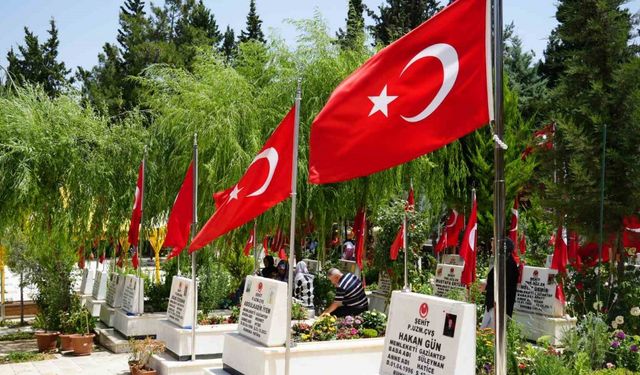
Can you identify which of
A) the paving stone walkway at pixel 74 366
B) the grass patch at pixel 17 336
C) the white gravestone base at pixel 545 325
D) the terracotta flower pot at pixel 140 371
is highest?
the white gravestone base at pixel 545 325

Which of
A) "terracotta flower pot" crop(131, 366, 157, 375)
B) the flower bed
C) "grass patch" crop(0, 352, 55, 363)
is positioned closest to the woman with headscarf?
the flower bed

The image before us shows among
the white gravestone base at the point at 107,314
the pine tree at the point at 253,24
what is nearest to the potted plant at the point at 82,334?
the white gravestone base at the point at 107,314

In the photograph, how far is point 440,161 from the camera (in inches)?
769

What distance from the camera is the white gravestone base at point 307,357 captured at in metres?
9.20

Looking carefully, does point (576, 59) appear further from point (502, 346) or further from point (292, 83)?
point (292, 83)

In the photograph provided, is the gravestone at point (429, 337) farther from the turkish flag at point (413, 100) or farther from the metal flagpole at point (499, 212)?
the turkish flag at point (413, 100)

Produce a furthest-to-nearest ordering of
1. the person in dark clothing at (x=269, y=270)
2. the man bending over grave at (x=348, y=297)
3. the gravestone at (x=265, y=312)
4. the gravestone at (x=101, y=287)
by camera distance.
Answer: the gravestone at (x=101, y=287) < the person in dark clothing at (x=269, y=270) < the man bending over grave at (x=348, y=297) < the gravestone at (x=265, y=312)

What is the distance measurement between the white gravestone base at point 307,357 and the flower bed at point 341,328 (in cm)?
30

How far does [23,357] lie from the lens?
1324 cm

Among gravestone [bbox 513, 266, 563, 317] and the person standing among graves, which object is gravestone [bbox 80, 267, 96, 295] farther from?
gravestone [bbox 513, 266, 563, 317]

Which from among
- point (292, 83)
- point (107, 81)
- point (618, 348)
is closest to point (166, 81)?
point (292, 83)

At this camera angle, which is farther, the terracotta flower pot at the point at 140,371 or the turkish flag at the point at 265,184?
the terracotta flower pot at the point at 140,371

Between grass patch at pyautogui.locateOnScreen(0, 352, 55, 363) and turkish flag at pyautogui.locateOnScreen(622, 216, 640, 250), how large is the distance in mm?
10110

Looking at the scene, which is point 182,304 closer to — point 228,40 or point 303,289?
point 303,289
